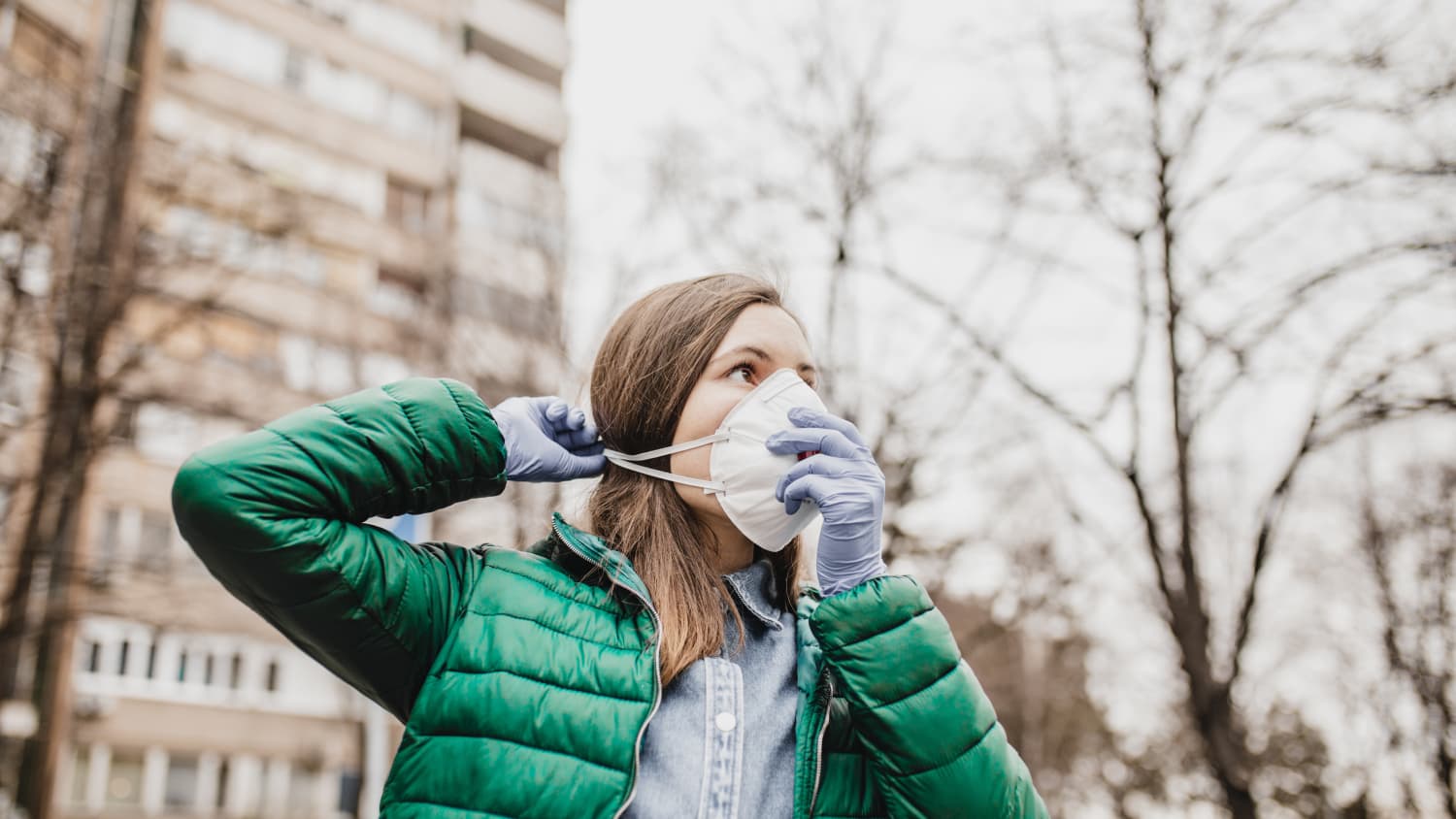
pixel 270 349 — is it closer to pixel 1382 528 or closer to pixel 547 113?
pixel 547 113

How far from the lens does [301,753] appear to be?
26.1m

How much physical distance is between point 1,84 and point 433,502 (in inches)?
358

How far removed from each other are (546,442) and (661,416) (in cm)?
23

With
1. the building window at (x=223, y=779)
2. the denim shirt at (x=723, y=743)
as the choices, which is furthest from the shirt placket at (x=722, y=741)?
the building window at (x=223, y=779)

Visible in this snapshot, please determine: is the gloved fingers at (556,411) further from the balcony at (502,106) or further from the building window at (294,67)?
the building window at (294,67)

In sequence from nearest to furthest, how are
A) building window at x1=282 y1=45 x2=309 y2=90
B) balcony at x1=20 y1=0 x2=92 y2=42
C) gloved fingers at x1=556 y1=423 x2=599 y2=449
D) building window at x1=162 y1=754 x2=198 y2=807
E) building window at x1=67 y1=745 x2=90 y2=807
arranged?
gloved fingers at x1=556 y1=423 x2=599 y2=449
balcony at x1=20 y1=0 x2=92 y2=42
building window at x1=67 y1=745 x2=90 y2=807
building window at x1=162 y1=754 x2=198 y2=807
building window at x1=282 y1=45 x2=309 y2=90

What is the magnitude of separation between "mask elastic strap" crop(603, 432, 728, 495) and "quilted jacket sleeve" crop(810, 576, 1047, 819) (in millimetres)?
401

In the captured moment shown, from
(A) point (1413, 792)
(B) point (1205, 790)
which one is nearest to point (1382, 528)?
(A) point (1413, 792)

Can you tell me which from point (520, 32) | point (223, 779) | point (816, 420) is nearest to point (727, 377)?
point (816, 420)

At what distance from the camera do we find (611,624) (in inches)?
79.1

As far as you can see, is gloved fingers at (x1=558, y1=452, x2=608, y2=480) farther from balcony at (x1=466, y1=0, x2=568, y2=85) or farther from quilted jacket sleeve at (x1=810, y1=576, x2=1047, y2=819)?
balcony at (x1=466, y1=0, x2=568, y2=85)

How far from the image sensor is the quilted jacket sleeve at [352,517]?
1865mm

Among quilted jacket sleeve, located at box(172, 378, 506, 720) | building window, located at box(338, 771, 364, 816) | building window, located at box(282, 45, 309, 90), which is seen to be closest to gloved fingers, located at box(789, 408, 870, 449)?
quilted jacket sleeve, located at box(172, 378, 506, 720)

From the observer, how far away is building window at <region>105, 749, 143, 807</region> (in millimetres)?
24297
